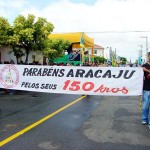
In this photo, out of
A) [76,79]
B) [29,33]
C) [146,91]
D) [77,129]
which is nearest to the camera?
[77,129]

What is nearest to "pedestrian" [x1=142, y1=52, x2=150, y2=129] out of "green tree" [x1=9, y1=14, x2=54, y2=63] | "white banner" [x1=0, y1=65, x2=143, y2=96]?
"white banner" [x1=0, y1=65, x2=143, y2=96]

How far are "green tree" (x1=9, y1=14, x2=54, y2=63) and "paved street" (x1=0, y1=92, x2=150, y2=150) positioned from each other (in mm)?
12333

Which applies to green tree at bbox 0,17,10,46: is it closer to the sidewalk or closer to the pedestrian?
the sidewalk

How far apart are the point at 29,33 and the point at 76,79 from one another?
13926 millimetres

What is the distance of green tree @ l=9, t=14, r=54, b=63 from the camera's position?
2390cm

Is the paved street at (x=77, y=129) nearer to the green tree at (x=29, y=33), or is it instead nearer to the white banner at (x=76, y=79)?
the white banner at (x=76, y=79)

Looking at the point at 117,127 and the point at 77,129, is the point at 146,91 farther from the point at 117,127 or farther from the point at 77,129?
the point at 77,129

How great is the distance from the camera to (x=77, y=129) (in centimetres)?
834

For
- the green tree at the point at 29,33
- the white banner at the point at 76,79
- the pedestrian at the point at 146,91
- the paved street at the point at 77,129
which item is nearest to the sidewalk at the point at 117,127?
the paved street at the point at 77,129

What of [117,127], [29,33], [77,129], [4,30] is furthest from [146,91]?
[4,30]

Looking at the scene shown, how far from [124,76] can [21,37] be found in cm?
1508

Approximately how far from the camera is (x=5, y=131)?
8.09 metres

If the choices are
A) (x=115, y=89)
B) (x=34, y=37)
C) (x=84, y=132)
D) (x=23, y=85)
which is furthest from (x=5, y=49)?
(x=84, y=132)

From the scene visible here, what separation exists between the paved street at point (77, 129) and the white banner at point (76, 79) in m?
0.74
